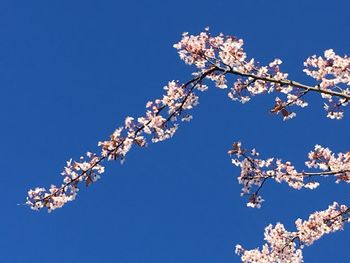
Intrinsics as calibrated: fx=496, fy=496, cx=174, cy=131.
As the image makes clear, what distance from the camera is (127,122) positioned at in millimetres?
7613

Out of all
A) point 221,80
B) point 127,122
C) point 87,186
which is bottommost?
point 87,186

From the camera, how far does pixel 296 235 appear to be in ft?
39.4

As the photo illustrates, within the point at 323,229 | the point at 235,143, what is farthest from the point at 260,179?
the point at 323,229

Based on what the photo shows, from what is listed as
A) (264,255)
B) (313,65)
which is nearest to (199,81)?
(313,65)

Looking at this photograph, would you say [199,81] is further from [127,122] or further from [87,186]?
[87,186]

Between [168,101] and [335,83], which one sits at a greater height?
[168,101]

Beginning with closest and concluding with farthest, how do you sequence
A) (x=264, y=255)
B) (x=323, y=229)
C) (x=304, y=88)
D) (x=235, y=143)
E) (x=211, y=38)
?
(x=304, y=88)
(x=211, y=38)
(x=235, y=143)
(x=323, y=229)
(x=264, y=255)

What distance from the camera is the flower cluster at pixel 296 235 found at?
37.6 ft

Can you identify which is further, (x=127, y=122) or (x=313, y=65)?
(x=313, y=65)

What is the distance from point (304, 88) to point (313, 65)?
2.78ft

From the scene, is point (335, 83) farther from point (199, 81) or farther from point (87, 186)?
point (87, 186)

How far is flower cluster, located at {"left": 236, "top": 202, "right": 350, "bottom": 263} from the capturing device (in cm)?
1146

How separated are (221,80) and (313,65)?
5.05 feet

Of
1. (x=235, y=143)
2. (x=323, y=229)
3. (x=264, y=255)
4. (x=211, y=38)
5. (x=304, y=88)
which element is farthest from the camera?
(x=264, y=255)
